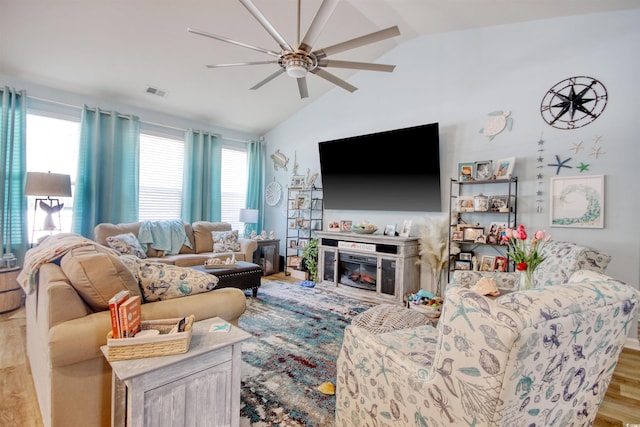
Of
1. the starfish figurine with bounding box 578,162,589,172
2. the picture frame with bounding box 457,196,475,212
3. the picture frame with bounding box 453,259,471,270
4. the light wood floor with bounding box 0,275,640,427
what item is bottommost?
the light wood floor with bounding box 0,275,640,427

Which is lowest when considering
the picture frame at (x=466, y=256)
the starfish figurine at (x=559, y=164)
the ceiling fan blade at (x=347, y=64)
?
the picture frame at (x=466, y=256)

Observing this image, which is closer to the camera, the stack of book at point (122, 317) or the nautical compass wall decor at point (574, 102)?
the stack of book at point (122, 317)

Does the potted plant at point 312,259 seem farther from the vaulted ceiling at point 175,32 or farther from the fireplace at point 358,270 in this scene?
the vaulted ceiling at point 175,32

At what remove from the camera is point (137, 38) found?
3.44 meters

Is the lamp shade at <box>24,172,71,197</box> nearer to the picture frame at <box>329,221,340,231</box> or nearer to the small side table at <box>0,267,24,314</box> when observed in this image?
the small side table at <box>0,267,24,314</box>

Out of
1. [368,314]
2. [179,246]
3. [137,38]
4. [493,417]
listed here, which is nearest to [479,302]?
[493,417]

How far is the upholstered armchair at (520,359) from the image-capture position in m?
Result: 0.78

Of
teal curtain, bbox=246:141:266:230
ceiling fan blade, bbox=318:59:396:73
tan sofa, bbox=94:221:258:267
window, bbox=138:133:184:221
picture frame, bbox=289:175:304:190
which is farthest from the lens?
teal curtain, bbox=246:141:266:230

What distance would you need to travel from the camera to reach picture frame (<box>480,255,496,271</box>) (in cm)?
349

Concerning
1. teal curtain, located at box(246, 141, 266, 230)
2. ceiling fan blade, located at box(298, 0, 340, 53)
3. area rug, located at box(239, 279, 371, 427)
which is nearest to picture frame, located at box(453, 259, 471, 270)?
area rug, located at box(239, 279, 371, 427)

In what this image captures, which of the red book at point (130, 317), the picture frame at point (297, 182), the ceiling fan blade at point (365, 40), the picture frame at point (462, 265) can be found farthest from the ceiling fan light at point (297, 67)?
the picture frame at point (297, 182)

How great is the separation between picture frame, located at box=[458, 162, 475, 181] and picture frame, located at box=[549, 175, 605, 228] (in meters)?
0.77

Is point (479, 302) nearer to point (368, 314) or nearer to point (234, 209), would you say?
point (368, 314)

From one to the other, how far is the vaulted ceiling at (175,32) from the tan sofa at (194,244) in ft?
6.23
